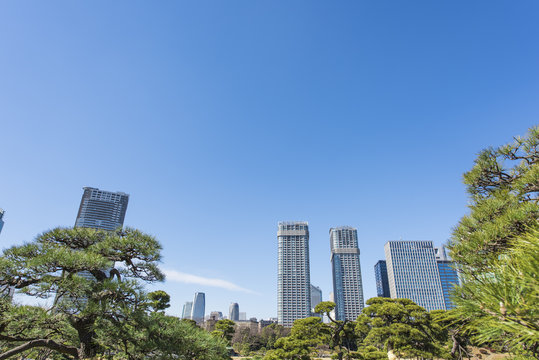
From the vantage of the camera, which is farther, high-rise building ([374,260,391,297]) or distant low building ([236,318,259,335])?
high-rise building ([374,260,391,297])

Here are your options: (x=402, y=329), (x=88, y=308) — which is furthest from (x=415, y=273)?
(x=88, y=308)

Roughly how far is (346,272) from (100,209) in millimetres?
85975

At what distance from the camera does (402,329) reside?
13398mm

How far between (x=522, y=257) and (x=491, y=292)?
247 millimetres

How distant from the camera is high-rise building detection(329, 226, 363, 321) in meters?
88.3

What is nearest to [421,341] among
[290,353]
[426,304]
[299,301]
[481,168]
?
[290,353]

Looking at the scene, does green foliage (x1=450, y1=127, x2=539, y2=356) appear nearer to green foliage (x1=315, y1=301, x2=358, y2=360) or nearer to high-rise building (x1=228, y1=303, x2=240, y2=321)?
green foliage (x1=315, y1=301, x2=358, y2=360)

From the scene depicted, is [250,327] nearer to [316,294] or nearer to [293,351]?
[293,351]

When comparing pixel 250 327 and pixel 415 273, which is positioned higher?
pixel 415 273

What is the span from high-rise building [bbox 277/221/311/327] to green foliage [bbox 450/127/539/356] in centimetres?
8094

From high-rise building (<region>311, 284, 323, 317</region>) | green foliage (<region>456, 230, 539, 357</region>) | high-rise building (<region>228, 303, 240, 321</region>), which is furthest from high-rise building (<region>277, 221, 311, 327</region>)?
high-rise building (<region>311, 284, 323, 317</region>)

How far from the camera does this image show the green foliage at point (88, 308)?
3316 millimetres

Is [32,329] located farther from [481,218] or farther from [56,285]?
[481,218]

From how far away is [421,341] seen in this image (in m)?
13.4
